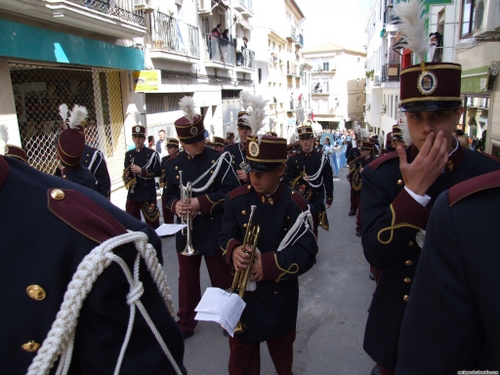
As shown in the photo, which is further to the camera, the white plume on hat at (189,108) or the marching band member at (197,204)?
the white plume on hat at (189,108)

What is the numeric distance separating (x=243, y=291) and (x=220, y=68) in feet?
65.5

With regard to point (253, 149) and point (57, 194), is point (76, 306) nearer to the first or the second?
point (57, 194)

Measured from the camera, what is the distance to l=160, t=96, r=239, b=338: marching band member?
424cm

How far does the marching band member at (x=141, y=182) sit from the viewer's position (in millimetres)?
7289

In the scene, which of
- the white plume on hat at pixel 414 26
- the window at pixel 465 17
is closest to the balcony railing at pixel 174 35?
the window at pixel 465 17

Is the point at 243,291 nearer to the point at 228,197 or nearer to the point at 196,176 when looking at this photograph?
the point at 228,197

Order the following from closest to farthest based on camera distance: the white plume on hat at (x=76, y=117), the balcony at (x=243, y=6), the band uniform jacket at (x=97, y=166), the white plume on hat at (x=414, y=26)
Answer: the white plume on hat at (x=414, y=26)
the white plume on hat at (x=76, y=117)
the band uniform jacket at (x=97, y=166)
the balcony at (x=243, y=6)

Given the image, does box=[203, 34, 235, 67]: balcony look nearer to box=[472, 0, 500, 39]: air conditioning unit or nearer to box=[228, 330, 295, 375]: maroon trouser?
box=[472, 0, 500, 39]: air conditioning unit

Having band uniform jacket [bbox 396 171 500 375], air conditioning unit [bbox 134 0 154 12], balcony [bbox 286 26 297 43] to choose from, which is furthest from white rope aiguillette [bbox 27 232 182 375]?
balcony [bbox 286 26 297 43]

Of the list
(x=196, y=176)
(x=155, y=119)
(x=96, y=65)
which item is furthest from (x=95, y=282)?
(x=155, y=119)

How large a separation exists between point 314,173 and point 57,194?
5.78m

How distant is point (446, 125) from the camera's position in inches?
77.2

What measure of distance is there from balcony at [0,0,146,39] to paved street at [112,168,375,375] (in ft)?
18.1

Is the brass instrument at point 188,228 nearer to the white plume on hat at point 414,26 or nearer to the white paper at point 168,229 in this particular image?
the white paper at point 168,229
